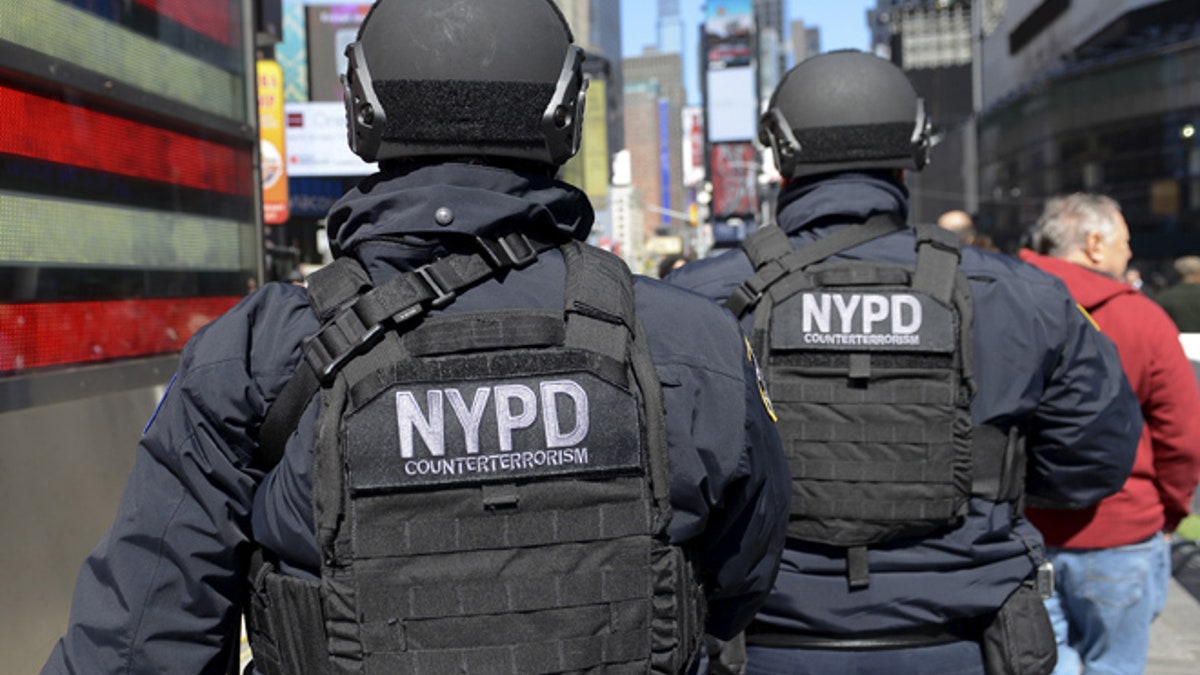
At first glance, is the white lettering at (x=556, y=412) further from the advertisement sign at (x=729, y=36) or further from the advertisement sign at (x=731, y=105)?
the advertisement sign at (x=729, y=36)

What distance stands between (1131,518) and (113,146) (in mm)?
3445

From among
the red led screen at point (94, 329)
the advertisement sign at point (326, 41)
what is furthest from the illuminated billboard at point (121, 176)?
the advertisement sign at point (326, 41)

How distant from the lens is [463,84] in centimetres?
191

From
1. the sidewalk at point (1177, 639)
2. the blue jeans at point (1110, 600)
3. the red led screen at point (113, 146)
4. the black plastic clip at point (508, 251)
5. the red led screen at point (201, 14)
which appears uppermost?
the red led screen at point (201, 14)

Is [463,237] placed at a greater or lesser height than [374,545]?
greater

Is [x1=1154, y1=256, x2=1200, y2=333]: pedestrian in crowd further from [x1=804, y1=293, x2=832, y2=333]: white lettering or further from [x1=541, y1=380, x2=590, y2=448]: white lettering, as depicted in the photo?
[x1=541, y1=380, x2=590, y2=448]: white lettering

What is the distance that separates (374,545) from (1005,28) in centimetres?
10860

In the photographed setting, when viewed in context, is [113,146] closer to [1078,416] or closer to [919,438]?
[919,438]

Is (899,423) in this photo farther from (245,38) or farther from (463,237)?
(245,38)

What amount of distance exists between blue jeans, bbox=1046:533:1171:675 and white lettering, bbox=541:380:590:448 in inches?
96.4

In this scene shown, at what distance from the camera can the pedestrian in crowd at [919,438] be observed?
2.91 metres

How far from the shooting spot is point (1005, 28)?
332 ft

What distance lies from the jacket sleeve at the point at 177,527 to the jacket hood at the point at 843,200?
1784mm

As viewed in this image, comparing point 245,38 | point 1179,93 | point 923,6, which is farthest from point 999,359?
point 923,6
